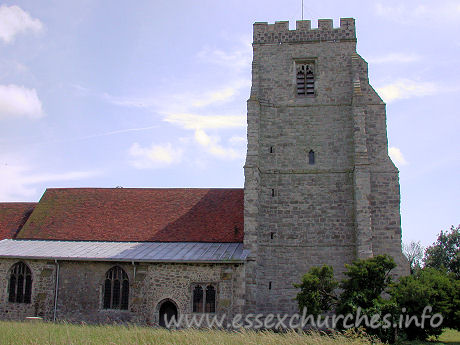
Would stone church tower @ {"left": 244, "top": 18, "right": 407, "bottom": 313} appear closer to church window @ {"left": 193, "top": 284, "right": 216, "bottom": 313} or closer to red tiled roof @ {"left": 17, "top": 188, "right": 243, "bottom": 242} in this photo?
church window @ {"left": 193, "top": 284, "right": 216, "bottom": 313}

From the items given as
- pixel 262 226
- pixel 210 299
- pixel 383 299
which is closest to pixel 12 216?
pixel 210 299

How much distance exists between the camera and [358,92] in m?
23.1

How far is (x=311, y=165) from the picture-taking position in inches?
916

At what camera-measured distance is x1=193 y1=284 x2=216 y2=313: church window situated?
20906 millimetres

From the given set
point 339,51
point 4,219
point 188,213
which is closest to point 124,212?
point 188,213

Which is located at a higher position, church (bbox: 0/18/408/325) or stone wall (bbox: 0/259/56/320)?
church (bbox: 0/18/408/325)

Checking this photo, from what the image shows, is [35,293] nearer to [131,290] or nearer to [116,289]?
[116,289]

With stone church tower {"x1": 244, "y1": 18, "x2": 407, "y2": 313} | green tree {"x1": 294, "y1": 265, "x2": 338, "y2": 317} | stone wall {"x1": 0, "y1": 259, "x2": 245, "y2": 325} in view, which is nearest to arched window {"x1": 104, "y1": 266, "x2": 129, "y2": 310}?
stone wall {"x1": 0, "y1": 259, "x2": 245, "y2": 325}

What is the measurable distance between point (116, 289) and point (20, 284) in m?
4.67

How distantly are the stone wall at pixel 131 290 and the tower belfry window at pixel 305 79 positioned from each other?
372 inches

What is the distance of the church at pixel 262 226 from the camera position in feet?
69.6

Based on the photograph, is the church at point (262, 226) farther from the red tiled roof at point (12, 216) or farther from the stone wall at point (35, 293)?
the red tiled roof at point (12, 216)

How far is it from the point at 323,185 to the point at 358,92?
4766mm

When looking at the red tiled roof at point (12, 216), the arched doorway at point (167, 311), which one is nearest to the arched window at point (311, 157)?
the arched doorway at point (167, 311)
